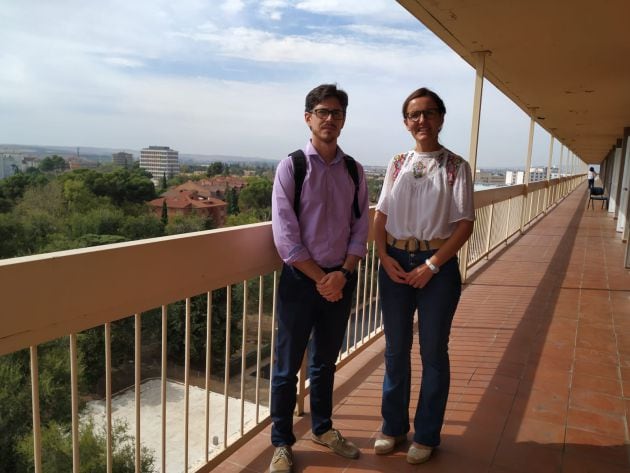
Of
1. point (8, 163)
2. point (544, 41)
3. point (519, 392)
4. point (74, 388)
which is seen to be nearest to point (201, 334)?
point (8, 163)

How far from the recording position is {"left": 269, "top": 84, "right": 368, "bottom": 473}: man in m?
1.79

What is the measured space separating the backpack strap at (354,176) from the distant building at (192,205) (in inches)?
1628

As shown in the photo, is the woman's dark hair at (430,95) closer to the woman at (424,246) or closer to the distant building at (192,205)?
Answer: the woman at (424,246)

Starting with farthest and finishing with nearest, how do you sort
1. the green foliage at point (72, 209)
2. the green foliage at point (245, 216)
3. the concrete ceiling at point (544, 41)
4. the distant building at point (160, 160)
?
1. the distant building at point (160, 160)
2. the green foliage at point (245, 216)
3. the green foliage at point (72, 209)
4. the concrete ceiling at point (544, 41)

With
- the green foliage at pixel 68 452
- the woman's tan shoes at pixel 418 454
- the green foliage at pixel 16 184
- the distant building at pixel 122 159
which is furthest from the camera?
the distant building at pixel 122 159

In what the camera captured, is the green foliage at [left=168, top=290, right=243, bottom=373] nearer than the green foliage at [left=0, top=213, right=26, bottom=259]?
Yes

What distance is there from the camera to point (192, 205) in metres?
43.2

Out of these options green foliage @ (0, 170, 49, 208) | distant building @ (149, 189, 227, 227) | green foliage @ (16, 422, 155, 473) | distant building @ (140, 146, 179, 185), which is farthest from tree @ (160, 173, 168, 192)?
green foliage @ (16, 422, 155, 473)

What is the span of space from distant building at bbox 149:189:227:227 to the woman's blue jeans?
41332 millimetres

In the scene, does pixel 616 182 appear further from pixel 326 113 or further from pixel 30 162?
pixel 30 162

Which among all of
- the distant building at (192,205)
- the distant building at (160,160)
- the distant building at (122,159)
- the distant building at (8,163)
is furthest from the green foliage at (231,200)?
the distant building at (160,160)

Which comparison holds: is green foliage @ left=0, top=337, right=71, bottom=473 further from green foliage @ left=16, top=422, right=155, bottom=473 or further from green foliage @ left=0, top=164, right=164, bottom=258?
green foliage @ left=0, top=164, right=164, bottom=258

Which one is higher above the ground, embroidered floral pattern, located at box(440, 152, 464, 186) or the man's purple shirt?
embroidered floral pattern, located at box(440, 152, 464, 186)

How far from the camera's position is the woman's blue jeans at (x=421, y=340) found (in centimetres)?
188
